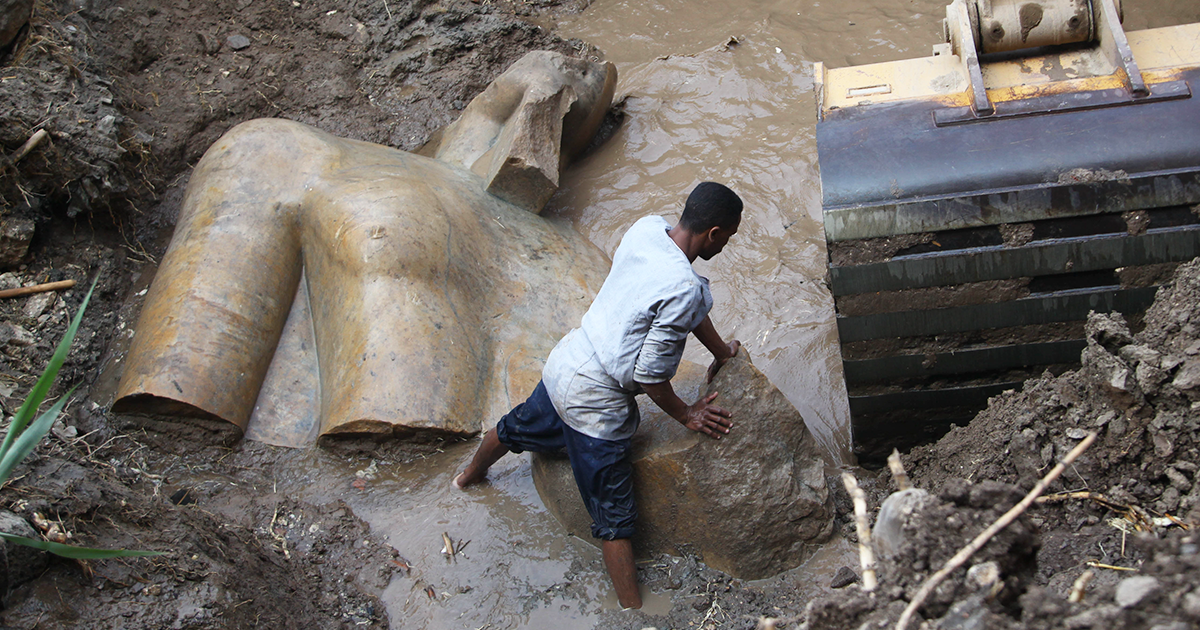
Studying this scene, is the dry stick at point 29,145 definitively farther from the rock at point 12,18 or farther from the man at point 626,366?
the man at point 626,366

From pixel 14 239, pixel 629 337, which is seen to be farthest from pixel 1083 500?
pixel 14 239

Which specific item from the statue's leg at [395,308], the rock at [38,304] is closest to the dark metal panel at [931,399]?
the statue's leg at [395,308]

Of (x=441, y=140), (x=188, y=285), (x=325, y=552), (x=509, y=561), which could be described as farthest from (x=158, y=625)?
(x=441, y=140)

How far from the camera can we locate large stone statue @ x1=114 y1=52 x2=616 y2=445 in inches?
154

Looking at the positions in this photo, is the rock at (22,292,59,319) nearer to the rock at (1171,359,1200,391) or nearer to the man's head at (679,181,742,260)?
the man's head at (679,181,742,260)

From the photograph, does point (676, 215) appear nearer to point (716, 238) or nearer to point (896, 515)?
point (716, 238)

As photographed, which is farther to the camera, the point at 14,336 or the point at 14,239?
the point at 14,239

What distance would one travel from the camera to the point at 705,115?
20.4 feet

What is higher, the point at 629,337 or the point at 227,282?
the point at 629,337

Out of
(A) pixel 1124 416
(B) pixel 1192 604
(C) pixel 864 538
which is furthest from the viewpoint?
(A) pixel 1124 416

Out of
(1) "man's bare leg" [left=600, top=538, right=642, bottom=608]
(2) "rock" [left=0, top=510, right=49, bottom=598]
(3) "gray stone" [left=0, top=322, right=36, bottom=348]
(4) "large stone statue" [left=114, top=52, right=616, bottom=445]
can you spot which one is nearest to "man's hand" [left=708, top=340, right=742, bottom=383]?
(1) "man's bare leg" [left=600, top=538, right=642, bottom=608]

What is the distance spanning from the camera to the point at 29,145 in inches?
182

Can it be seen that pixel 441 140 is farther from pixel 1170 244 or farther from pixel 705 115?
pixel 1170 244

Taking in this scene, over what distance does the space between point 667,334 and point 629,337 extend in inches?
6.0
